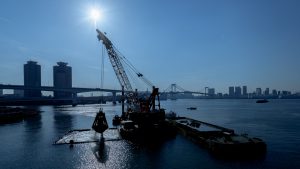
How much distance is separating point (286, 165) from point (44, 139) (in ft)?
180

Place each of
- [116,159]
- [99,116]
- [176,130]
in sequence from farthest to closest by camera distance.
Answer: [176,130], [99,116], [116,159]

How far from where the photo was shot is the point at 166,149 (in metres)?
50.9

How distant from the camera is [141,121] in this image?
69500 millimetres

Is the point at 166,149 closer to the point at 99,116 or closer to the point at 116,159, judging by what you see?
the point at 116,159

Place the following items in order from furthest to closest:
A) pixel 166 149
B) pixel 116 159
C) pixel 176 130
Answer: pixel 176 130
pixel 166 149
pixel 116 159

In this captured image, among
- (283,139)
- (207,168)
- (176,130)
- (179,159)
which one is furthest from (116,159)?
(283,139)

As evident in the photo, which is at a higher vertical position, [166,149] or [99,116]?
[99,116]

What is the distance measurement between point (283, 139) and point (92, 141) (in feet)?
154

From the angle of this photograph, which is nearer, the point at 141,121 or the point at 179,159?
the point at 179,159

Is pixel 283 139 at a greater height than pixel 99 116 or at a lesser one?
lesser

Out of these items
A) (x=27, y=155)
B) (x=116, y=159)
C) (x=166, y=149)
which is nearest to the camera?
(x=116, y=159)

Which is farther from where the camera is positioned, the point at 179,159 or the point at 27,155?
the point at 27,155

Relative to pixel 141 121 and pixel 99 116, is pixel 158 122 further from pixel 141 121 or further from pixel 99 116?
pixel 99 116

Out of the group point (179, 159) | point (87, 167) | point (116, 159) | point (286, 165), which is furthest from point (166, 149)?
point (286, 165)
